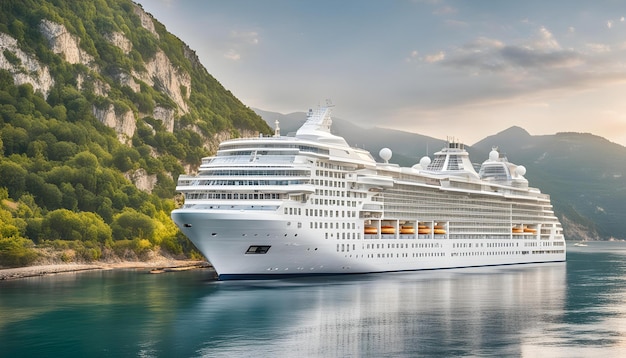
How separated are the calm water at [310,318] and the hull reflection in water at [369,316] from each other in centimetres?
11

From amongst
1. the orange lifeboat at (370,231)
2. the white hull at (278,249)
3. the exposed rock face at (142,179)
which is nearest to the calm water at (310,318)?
the white hull at (278,249)

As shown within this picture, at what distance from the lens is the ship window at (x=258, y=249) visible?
74.0 metres

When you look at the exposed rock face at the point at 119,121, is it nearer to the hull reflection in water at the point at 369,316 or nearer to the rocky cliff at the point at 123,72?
the rocky cliff at the point at 123,72

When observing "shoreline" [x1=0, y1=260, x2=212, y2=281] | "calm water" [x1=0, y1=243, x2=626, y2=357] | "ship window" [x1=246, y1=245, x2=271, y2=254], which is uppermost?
"ship window" [x1=246, y1=245, x2=271, y2=254]

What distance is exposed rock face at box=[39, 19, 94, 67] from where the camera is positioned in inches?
5901

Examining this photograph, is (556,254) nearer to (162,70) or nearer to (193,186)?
(193,186)

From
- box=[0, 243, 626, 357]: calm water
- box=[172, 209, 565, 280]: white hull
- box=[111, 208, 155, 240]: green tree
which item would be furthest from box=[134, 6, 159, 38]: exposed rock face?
box=[0, 243, 626, 357]: calm water

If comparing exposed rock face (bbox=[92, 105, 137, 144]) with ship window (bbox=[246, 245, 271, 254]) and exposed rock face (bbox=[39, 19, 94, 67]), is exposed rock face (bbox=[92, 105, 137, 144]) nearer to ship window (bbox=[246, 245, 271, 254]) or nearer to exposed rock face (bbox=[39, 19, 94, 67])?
exposed rock face (bbox=[39, 19, 94, 67])

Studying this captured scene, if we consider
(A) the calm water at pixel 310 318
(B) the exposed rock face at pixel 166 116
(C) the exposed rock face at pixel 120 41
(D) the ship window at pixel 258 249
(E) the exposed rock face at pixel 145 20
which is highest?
(E) the exposed rock face at pixel 145 20

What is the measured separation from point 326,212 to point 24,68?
82.5m

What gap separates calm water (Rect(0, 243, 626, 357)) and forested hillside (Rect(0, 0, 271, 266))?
25089 mm

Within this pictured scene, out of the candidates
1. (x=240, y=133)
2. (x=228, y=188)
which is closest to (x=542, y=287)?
(x=228, y=188)

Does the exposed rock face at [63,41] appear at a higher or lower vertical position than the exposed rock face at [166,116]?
higher

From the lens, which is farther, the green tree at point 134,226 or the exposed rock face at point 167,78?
the exposed rock face at point 167,78
